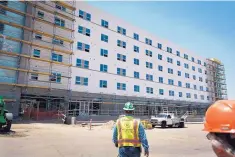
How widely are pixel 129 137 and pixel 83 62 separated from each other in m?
29.4

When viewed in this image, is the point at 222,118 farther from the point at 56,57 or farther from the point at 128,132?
the point at 56,57

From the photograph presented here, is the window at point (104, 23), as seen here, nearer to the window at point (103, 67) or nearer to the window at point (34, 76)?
the window at point (103, 67)

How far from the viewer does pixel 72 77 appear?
31766 mm

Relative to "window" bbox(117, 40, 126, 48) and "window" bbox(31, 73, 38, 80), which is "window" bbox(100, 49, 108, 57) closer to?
"window" bbox(117, 40, 126, 48)

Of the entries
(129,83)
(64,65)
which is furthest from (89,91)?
(129,83)

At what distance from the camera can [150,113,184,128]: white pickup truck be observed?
26867 millimetres

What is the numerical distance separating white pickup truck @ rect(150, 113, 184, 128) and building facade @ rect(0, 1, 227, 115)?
10.0 metres

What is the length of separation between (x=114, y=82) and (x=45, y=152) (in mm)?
28265

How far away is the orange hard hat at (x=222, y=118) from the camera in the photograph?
1.92 meters

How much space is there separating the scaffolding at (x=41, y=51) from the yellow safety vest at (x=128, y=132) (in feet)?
76.1

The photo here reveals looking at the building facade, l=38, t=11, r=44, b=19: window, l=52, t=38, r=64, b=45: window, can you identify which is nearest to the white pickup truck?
the building facade

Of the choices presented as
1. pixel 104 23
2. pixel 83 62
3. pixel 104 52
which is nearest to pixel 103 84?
pixel 83 62

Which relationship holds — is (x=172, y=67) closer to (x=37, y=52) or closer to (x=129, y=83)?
(x=129, y=83)

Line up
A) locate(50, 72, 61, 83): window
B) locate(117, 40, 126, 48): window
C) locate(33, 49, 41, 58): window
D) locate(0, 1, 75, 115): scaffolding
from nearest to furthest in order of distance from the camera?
locate(0, 1, 75, 115): scaffolding
locate(33, 49, 41, 58): window
locate(50, 72, 61, 83): window
locate(117, 40, 126, 48): window
